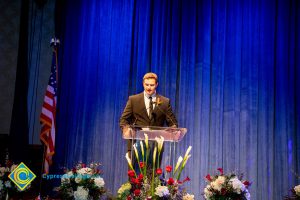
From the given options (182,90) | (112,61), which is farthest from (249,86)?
(112,61)

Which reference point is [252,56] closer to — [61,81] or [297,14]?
[297,14]

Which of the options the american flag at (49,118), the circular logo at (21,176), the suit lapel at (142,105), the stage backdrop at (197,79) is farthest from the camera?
the stage backdrop at (197,79)

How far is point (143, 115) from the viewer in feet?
17.9

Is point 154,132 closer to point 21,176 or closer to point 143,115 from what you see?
point 143,115

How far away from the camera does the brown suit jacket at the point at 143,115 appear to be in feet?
17.3

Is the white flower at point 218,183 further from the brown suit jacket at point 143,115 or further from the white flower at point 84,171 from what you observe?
the white flower at point 84,171

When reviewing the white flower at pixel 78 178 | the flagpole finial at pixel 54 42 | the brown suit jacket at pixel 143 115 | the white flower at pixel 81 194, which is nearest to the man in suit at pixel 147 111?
the brown suit jacket at pixel 143 115

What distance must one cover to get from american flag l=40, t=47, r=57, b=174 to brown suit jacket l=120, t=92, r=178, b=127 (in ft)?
6.17

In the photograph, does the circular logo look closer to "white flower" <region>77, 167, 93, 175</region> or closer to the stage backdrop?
"white flower" <region>77, 167, 93, 175</region>

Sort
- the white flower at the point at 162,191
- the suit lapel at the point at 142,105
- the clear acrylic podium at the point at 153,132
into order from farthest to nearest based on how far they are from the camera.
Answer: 1. the suit lapel at the point at 142,105
2. the clear acrylic podium at the point at 153,132
3. the white flower at the point at 162,191

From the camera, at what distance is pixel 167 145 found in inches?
287

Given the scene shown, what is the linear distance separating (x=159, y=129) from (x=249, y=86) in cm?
332

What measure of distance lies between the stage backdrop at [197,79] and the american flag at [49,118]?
0.33 metres

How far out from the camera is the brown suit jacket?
17.3ft
